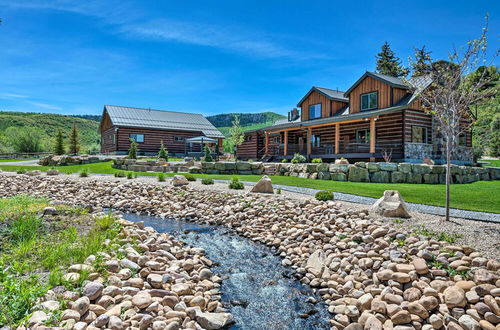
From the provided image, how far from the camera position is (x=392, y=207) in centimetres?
632

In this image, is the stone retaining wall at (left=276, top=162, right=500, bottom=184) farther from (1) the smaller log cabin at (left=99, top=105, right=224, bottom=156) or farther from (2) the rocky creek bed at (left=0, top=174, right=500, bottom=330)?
(1) the smaller log cabin at (left=99, top=105, right=224, bottom=156)

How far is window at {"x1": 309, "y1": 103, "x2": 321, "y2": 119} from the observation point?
23458mm

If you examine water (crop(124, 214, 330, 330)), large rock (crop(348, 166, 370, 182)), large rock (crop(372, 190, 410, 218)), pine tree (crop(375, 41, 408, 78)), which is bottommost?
water (crop(124, 214, 330, 330))

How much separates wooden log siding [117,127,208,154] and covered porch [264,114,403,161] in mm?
11610

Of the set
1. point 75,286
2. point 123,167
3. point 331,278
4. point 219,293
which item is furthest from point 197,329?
point 123,167


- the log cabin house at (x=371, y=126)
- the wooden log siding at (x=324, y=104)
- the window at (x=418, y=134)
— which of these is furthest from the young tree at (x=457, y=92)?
the wooden log siding at (x=324, y=104)

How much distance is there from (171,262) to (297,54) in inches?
681

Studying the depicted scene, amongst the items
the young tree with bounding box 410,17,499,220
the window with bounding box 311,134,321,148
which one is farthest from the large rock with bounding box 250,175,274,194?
the window with bounding box 311,134,321,148

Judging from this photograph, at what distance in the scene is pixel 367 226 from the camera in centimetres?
584

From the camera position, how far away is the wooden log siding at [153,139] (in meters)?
30.2

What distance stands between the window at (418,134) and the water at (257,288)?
48.8 ft

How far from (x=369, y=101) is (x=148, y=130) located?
21.8m

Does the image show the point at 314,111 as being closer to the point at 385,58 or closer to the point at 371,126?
the point at 371,126

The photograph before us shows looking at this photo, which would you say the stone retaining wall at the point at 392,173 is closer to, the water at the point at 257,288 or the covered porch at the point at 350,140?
the covered porch at the point at 350,140
